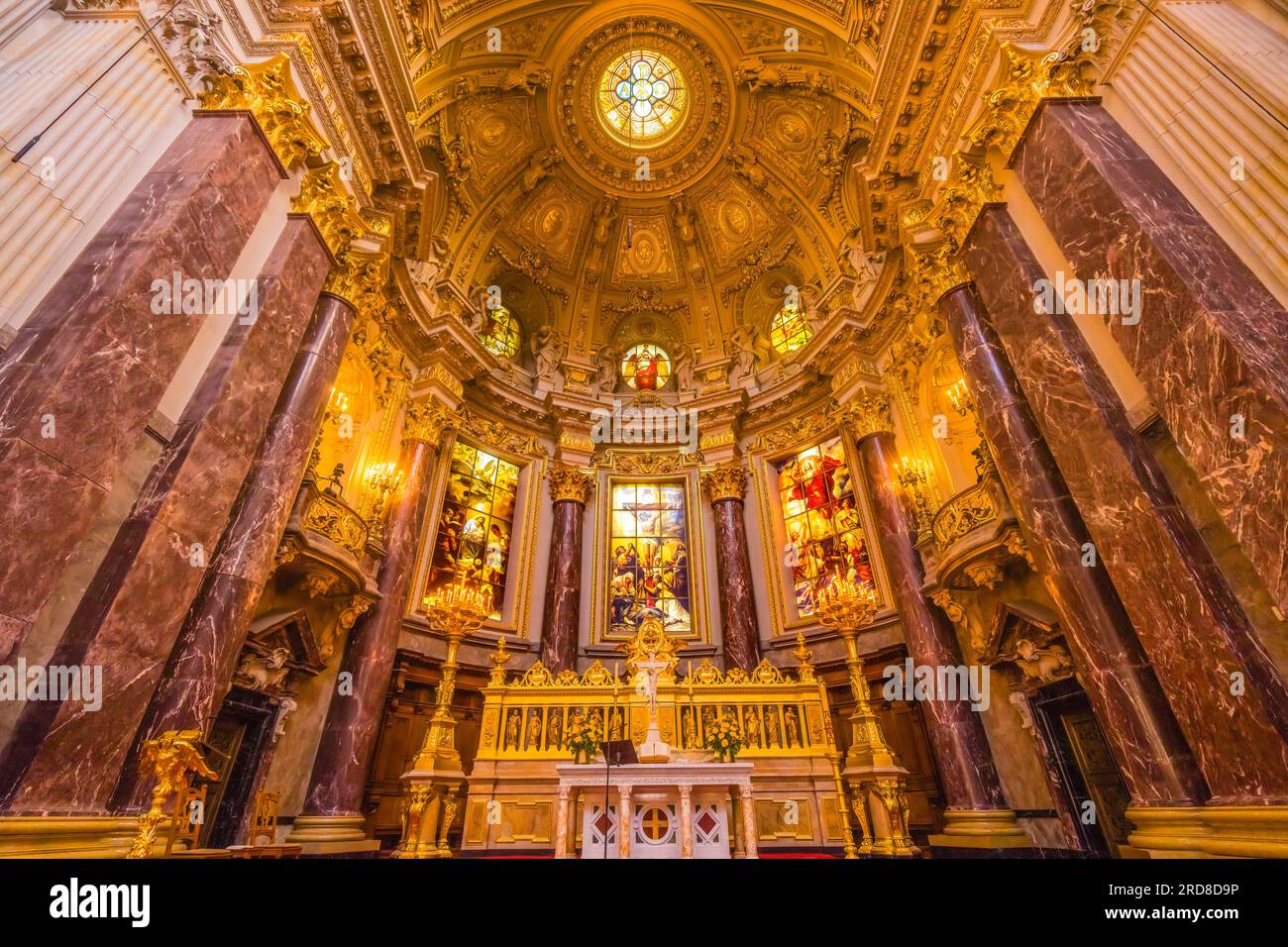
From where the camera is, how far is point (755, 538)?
14.2m

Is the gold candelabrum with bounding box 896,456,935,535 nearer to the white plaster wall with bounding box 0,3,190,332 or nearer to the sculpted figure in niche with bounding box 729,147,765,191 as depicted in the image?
the sculpted figure in niche with bounding box 729,147,765,191

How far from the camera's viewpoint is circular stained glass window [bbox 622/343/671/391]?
17703 mm

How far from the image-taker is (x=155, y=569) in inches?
204

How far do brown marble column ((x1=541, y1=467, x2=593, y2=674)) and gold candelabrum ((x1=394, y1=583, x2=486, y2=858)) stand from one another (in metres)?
4.77

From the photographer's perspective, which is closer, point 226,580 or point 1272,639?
point 1272,639

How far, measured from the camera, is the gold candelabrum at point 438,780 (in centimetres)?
668

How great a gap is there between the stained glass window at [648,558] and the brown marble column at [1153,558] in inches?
361

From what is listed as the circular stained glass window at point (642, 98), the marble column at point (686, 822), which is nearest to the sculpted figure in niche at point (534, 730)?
the marble column at point (686, 822)

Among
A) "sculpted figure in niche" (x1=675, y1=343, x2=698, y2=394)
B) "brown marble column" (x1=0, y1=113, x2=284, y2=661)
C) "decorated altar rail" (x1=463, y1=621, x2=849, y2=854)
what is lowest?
"decorated altar rail" (x1=463, y1=621, x2=849, y2=854)

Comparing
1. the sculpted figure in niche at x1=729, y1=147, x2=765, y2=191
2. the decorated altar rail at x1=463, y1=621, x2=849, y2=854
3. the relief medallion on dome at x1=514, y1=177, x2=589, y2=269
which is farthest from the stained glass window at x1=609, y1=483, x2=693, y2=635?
the sculpted figure in niche at x1=729, y1=147, x2=765, y2=191

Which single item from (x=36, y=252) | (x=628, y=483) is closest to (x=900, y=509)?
(x=628, y=483)

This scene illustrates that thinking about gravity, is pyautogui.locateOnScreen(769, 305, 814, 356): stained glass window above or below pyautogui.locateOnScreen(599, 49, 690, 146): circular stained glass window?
below
